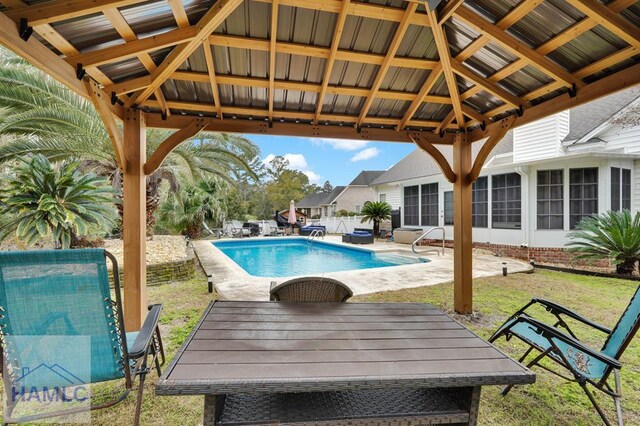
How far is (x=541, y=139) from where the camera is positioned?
912 cm

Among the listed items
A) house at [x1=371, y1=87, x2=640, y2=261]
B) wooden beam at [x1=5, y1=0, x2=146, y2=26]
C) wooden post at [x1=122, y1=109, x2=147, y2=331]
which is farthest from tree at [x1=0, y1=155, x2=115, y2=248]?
house at [x1=371, y1=87, x2=640, y2=261]

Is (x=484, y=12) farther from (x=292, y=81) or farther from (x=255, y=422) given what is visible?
(x=255, y=422)

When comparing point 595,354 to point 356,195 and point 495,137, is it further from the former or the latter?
point 356,195

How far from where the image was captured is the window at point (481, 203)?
11.4m

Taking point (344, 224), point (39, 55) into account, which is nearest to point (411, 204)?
point (344, 224)

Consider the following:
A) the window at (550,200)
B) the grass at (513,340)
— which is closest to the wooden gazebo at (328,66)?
the grass at (513,340)

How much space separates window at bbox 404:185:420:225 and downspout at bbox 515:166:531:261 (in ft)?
16.6

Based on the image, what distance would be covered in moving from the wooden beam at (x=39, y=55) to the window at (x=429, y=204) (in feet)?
43.5

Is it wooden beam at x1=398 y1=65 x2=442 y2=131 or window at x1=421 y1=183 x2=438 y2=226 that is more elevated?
wooden beam at x1=398 y1=65 x2=442 y2=131

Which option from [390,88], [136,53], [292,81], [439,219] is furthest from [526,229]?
[136,53]

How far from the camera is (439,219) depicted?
13.2 metres

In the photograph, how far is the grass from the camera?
2301 millimetres

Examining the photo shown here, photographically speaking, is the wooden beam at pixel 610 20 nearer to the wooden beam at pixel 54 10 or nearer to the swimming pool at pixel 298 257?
the wooden beam at pixel 54 10

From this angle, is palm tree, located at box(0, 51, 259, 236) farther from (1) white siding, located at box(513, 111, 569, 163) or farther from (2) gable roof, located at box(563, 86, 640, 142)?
(2) gable roof, located at box(563, 86, 640, 142)
